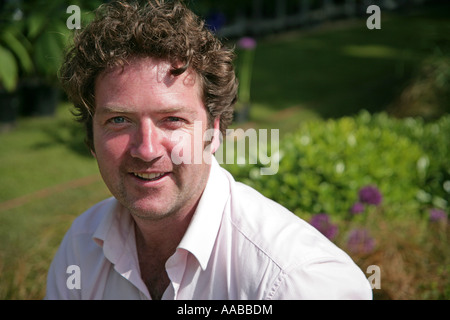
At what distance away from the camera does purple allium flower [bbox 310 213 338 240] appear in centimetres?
342

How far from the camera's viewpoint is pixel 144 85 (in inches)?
79.8

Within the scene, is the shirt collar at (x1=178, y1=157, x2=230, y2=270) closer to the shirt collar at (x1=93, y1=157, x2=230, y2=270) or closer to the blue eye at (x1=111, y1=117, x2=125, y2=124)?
the shirt collar at (x1=93, y1=157, x2=230, y2=270)

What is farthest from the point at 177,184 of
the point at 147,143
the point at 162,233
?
the point at 162,233

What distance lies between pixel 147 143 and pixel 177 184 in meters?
0.23

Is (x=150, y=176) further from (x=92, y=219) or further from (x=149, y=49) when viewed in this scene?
(x=92, y=219)

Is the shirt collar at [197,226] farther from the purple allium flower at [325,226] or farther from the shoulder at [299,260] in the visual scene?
the purple allium flower at [325,226]

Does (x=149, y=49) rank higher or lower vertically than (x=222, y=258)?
higher

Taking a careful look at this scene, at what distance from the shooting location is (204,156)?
7.32ft

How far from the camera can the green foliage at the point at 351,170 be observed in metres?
4.42

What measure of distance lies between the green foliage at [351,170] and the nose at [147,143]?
2.47 meters

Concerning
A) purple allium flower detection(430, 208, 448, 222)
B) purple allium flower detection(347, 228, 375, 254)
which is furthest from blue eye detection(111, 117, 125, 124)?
purple allium flower detection(430, 208, 448, 222)

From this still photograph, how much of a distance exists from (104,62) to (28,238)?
368cm

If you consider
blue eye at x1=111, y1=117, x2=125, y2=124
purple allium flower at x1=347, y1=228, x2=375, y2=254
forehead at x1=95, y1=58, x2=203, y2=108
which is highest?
forehead at x1=95, y1=58, x2=203, y2=108
